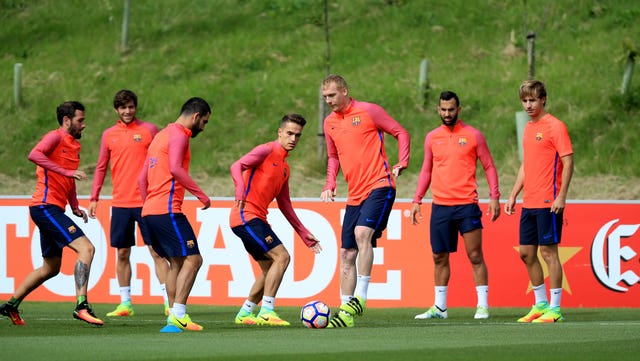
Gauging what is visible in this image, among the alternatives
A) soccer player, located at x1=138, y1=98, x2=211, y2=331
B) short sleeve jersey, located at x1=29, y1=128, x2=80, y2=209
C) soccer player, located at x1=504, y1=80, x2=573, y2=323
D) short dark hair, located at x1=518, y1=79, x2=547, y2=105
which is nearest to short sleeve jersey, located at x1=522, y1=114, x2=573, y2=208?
soccer player, located at x1=504, y1=80, x2=573, y2=323

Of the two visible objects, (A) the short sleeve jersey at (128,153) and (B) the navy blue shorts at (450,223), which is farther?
(A) the short sleeve jersey at (128,153)

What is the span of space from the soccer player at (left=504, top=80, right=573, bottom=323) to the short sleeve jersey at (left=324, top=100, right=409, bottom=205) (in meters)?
1.33

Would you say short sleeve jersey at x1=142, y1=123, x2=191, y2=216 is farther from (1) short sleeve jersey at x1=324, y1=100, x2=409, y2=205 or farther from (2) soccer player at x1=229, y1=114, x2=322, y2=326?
(1) short sleeve jersey at x1=324, y1=100, x2=409, y2=205

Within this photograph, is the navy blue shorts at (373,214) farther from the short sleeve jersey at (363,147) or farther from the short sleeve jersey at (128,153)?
the short sleeve jersey at (128,153)

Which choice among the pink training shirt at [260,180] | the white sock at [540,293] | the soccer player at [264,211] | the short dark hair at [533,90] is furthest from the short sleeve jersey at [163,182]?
the white sock at [540,293]

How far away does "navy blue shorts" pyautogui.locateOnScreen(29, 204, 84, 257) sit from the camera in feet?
39.2

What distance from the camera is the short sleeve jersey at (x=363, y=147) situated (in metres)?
12.2

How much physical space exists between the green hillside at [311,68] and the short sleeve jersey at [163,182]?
11.4 m

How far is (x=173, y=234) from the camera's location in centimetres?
1084

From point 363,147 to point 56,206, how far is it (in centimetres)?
321

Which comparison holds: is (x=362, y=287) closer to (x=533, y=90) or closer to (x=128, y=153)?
(x=533, y=90)

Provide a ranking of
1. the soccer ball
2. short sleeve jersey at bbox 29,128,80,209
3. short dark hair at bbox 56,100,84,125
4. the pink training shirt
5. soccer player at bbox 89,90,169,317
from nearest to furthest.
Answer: the soccer ball, the pink training shirt, short sleeve jersey at bbox 29,128,80,209, short dark hair at bbox 56,100,84,125, soccer player at bbox 89,90,169,317

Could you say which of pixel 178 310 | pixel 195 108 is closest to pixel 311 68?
pixel 195 108

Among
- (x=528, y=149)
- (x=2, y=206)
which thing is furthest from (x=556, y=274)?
(x=2, y=206)
